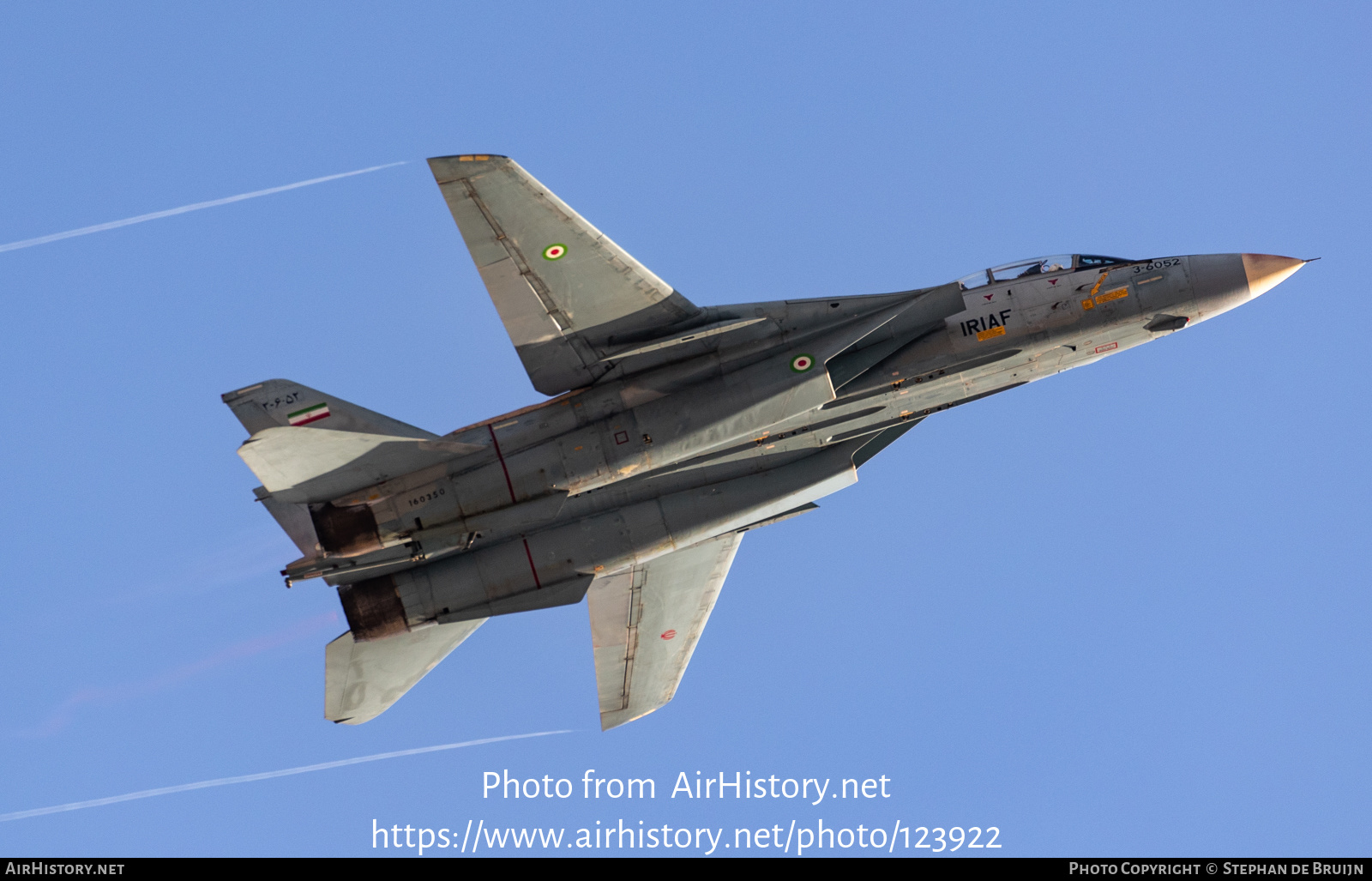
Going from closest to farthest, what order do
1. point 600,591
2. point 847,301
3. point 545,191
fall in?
point 545,191
point 847,301
point 600,591

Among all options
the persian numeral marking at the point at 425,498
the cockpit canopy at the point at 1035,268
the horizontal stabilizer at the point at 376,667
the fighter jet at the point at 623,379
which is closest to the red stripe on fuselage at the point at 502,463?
the fighter jet at the point at 623,379

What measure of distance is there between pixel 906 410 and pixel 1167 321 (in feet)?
14.0

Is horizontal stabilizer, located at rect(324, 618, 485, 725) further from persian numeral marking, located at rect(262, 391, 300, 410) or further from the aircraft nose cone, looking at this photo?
the aircraft nose cone

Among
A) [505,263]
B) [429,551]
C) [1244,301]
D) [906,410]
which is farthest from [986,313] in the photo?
[429,551]

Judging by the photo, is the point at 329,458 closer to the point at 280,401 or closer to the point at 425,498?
the point at 280,401

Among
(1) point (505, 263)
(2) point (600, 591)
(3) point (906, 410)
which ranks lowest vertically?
(2) point (600, 591)

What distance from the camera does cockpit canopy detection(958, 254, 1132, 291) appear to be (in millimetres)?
20734

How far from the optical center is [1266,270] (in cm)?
→ 2064

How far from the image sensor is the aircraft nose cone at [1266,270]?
20.6m

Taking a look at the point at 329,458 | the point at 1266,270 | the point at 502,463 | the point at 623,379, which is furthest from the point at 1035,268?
the point at 329,458

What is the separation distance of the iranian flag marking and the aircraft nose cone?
14.6 metres

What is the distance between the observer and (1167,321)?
20.6 metres

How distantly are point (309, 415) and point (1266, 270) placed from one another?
15.2 m
